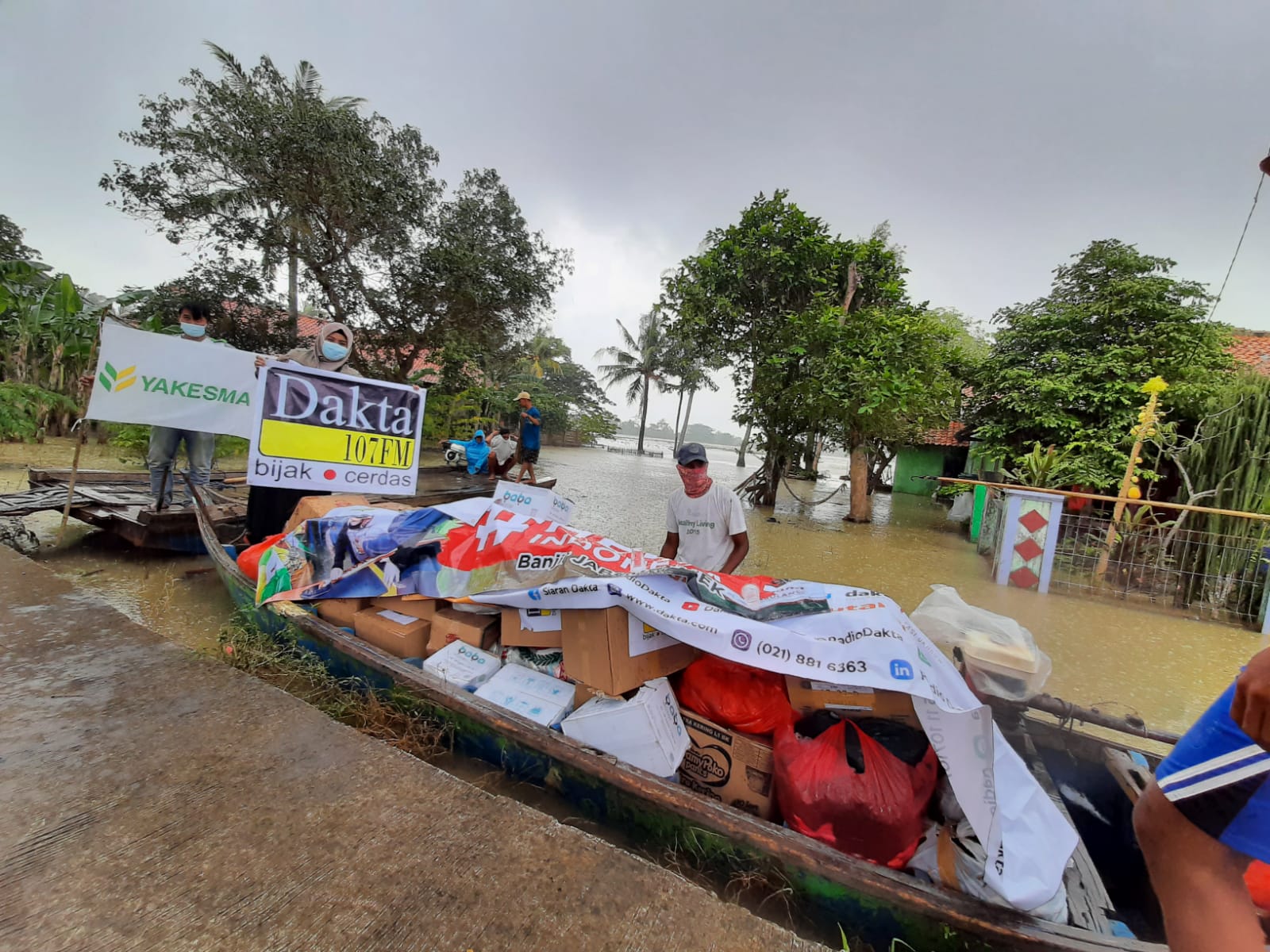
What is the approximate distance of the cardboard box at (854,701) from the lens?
1.90 meters

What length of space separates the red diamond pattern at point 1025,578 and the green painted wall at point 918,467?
13.4m

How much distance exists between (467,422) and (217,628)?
44.4ft

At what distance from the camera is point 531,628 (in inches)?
94.4

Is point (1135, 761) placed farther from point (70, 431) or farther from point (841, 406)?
point (70, 431)

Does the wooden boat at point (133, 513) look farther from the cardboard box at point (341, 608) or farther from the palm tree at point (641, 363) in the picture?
the palm tree at point (641, 363)

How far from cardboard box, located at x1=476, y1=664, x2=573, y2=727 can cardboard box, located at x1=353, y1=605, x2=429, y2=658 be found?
56cm

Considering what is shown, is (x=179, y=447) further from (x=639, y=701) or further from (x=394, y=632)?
(x=639, y=701)

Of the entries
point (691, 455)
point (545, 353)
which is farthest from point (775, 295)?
point (545, 353)

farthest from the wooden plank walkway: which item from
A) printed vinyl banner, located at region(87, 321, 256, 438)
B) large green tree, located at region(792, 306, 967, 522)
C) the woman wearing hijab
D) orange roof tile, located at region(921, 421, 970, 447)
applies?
orange roof tile, located at region(921, 421, 970, 447)

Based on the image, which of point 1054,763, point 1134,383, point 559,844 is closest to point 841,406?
point 1134,383

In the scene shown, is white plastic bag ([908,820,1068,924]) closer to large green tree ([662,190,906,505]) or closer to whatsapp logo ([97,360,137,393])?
whatsapp logo ([97,360,137,393])

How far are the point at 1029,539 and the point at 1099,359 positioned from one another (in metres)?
6.86

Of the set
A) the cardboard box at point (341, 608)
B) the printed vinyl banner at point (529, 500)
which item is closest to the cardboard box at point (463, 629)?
the cardboard box at point (341, 608)

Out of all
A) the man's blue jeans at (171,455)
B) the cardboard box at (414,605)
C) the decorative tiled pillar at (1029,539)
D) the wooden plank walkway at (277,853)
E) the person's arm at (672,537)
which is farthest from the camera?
the decorative tiled pillar at (1029,539)
